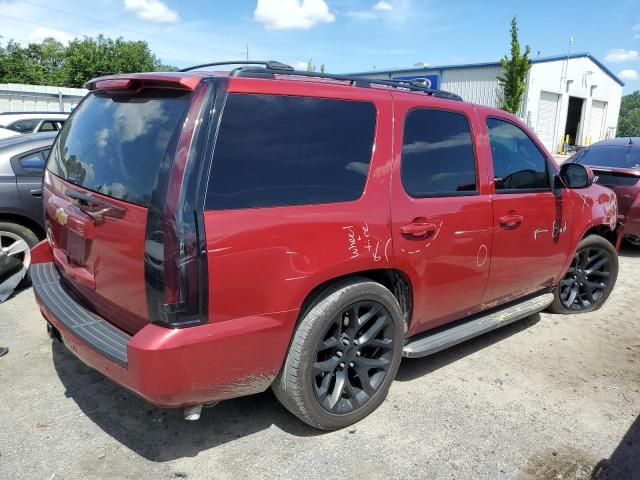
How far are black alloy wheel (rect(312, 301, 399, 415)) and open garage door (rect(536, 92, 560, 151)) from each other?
30293 millimetres

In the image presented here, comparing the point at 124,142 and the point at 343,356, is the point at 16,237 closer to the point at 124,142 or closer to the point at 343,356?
the point at 124,142

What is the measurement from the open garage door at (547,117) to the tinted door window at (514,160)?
2862cm

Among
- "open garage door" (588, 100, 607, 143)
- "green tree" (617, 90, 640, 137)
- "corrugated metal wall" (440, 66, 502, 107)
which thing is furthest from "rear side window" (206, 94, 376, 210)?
"green tree" (617, 90, 640, 137)

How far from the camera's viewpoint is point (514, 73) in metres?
24.9

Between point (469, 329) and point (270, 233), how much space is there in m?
1.88

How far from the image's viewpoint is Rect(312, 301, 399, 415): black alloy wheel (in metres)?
2.80

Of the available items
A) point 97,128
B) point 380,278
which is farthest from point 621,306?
point 97,128

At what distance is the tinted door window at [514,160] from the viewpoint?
3.67 metres

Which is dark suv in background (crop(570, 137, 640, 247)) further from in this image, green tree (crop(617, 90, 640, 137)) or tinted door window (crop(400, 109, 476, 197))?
green tree (crop(617, 90, 640, 137))

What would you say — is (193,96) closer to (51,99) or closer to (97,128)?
(97,128)

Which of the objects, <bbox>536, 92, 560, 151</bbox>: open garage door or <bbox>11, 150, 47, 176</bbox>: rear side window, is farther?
<bbox>536, 92, 560, 151</bbox>: open garage door

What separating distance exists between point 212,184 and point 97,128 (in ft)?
3.33

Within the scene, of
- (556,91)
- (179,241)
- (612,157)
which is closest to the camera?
(179,241)

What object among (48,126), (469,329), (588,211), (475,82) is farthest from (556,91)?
(469,329)
